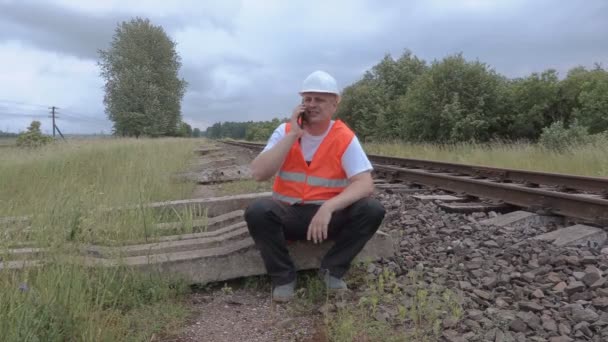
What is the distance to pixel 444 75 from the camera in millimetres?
22719

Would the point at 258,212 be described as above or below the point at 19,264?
above

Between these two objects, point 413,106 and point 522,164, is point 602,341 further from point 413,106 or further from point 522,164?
point 413,106

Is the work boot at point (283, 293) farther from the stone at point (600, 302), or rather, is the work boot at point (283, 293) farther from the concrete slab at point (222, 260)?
the stone at point (600, 302)

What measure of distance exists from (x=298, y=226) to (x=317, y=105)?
0.85 metres

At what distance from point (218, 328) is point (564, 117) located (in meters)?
23.4

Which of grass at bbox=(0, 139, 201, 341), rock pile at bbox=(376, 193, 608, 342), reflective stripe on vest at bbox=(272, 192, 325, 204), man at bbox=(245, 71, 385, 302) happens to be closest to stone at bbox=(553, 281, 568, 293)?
rock pile at bbox=(376, 193, 608, 342)

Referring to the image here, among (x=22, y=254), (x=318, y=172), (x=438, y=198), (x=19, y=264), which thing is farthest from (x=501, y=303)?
(x=438, y=198)

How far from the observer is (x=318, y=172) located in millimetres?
3391

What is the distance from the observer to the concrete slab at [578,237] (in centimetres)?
409

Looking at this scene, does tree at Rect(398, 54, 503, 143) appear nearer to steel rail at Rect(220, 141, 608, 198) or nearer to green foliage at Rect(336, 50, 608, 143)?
green foliage at Rect(336, 50, 608, 143)

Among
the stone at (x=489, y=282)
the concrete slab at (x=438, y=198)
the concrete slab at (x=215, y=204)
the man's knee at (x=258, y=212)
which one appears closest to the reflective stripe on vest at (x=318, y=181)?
the man's knee at (x=258, y=212)

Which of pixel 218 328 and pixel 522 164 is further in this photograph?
pixel 522 164

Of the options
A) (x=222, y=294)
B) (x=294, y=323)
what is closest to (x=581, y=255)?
(x=294, y=323)

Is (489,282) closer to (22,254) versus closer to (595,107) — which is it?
(22,254)
